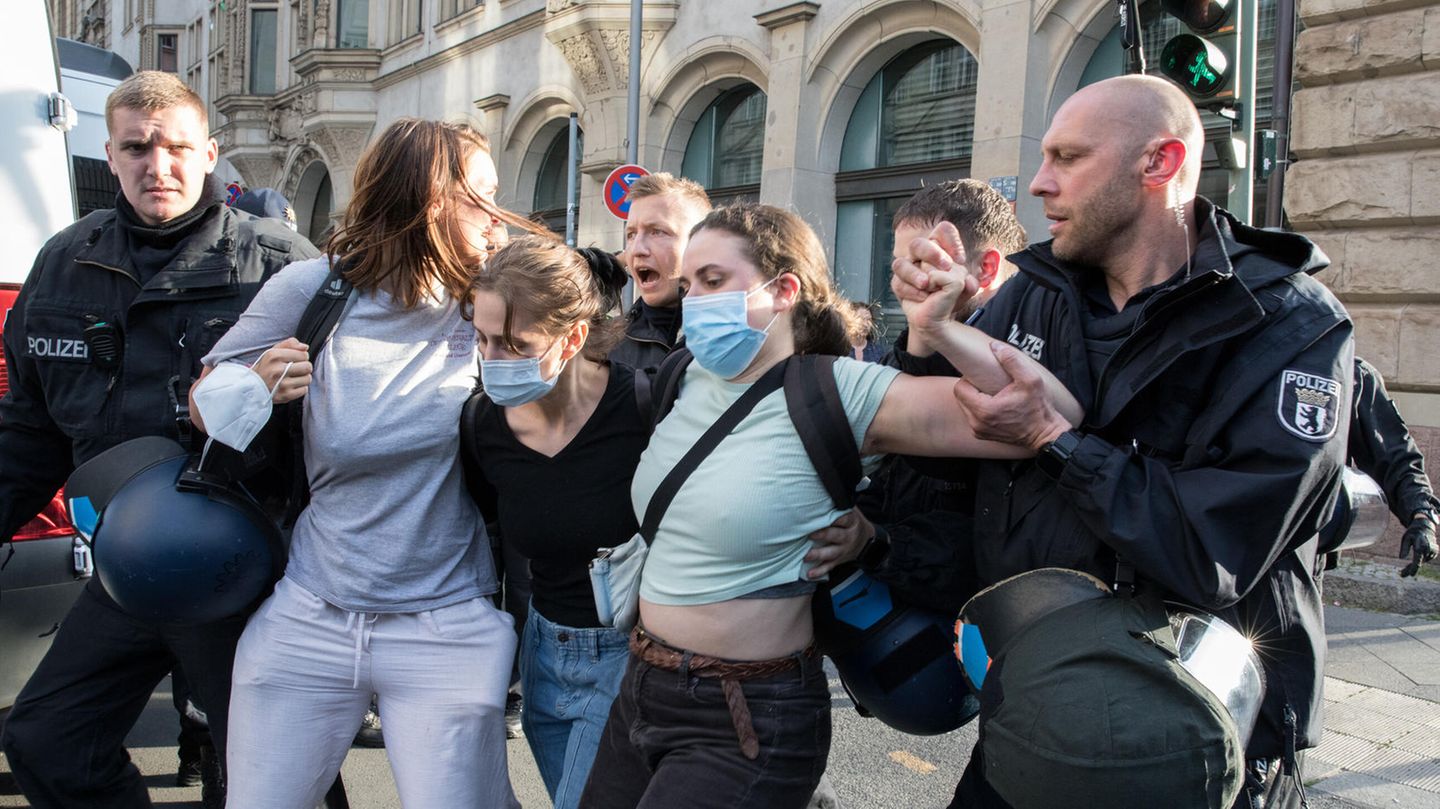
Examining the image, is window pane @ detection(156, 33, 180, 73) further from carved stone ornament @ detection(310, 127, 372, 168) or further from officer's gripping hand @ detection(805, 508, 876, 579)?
officer's gripping hand @ detection(805, 508, 876, 579)

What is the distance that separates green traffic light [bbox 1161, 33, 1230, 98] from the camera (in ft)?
18.3

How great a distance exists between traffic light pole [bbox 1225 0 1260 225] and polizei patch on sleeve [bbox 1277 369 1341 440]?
421cm

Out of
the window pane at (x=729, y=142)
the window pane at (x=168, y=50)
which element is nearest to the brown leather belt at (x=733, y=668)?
the window pane at (x=729, y=142)

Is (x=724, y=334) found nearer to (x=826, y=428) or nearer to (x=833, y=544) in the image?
(x=826, y=428)

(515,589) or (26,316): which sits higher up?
(26,316)

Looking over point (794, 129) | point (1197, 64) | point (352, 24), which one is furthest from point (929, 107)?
point (352, 24)

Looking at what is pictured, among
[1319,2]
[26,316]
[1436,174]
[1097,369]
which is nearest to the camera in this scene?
[1097,369]

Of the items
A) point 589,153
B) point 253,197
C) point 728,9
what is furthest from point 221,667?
point 589,153

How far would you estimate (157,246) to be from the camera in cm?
298

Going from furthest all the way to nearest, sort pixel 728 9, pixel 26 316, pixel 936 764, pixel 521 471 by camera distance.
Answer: pixel 728 9 → pixel 936 764 → pixel 26 316 → pixel 521 471

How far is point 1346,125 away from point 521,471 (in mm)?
6897

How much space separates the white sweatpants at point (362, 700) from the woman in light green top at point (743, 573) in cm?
33

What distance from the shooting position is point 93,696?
9.07ft

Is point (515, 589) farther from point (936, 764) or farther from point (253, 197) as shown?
point (253, 197)
